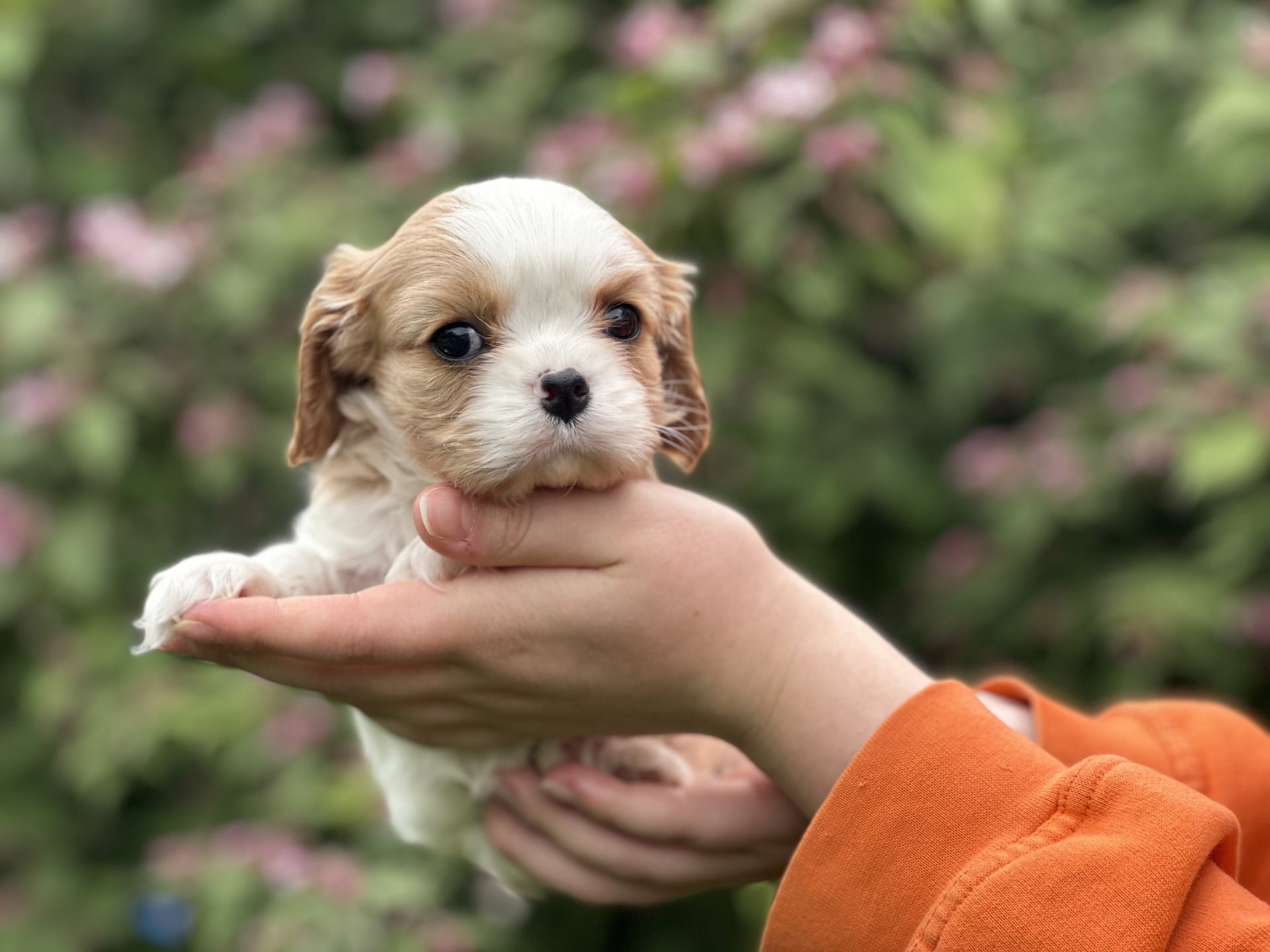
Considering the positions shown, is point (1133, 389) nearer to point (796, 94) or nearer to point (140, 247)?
point (796, 94)

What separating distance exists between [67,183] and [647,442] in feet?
11.8

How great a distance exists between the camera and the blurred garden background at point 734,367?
3.17 meters

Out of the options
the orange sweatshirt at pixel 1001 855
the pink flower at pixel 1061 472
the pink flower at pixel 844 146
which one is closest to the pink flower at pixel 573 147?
the pink flower at pixel 844 146

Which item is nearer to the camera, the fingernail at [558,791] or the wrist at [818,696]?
the wrist at [818,696]

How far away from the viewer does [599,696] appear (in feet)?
6.01

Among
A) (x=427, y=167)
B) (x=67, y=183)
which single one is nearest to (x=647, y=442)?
(x=427, y=167)

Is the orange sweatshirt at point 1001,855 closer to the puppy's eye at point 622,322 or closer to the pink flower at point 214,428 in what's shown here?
the puppy's eye at point 622,322

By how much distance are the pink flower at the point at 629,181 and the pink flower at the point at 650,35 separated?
0.33 meters

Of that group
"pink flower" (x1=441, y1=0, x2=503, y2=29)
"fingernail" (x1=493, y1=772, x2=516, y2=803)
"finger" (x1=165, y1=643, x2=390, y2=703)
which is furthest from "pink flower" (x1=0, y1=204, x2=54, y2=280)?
"fingernail" (x1=493, y1=772, x2=516, y2=803)

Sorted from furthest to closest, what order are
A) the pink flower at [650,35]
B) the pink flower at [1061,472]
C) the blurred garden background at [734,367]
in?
the pink flower at [1061,472]
the pink flower at [650,35]
the blurred garden background at [734,367]

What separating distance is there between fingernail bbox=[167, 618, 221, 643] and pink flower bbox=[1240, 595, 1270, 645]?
8.76 ft

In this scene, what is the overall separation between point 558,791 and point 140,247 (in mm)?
2498

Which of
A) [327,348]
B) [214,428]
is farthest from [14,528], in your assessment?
[327,348]

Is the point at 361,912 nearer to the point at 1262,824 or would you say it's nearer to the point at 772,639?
the point at 772,639
